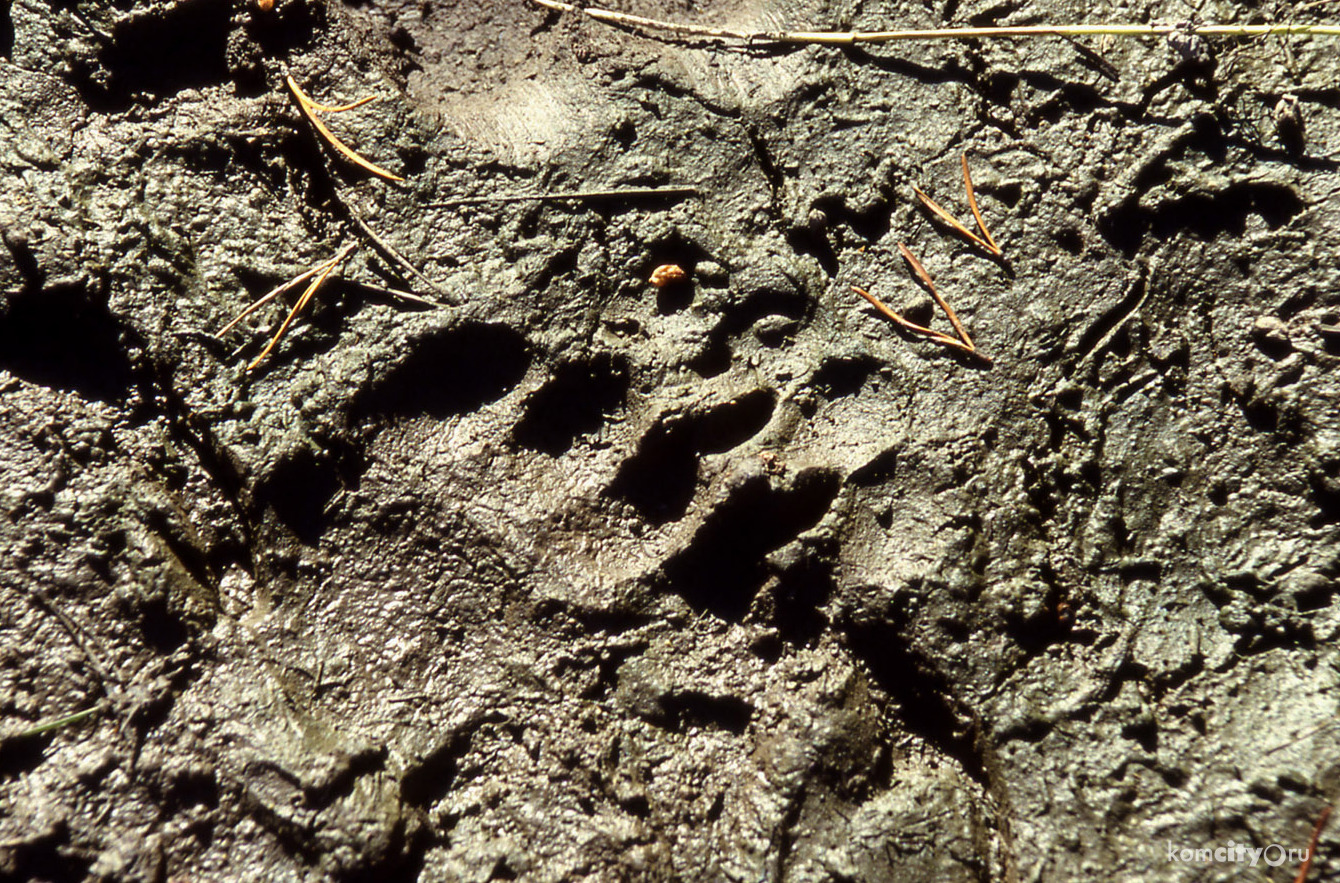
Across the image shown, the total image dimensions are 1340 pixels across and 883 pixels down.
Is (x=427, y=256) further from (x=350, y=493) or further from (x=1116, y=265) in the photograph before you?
(x=1116, y=265)

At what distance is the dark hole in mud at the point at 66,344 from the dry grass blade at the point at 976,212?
1838 millimetres

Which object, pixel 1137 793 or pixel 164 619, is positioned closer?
pixel 1137 793

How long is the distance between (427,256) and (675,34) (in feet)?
2.70

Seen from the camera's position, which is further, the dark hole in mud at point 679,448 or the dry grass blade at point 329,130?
the dry grass blade at point 329,130

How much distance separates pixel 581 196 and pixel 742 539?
84 cm

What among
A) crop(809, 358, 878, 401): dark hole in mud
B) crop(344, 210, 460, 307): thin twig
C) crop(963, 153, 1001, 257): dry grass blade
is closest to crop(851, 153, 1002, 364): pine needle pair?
crop(963, 153, 1001, 257): dry grass blade

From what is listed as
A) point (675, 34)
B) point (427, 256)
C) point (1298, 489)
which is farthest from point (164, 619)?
point (1298, 489)

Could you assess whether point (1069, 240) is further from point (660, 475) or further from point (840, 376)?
point (660, 475)

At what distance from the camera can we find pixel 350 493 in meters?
1.74

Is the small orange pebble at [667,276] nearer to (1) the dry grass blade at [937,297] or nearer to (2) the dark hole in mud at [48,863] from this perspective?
(1) the dry grass blade at [937,297]

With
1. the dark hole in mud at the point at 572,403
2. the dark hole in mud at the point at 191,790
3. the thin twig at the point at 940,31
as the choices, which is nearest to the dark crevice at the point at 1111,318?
the thin twig at the point at 940,31

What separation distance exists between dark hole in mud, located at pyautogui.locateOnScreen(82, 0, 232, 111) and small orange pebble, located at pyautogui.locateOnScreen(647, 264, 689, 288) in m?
1.16

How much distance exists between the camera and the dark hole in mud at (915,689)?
1.53 metres

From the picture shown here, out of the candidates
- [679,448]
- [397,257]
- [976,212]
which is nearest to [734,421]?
[679,448]
